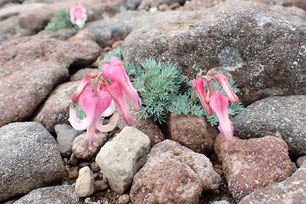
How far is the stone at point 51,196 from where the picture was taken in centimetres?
267

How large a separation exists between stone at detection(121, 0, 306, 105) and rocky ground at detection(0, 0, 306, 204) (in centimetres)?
1

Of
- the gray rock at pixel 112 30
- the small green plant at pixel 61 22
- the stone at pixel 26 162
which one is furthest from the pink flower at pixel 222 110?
the small green plant at pixel 61 22

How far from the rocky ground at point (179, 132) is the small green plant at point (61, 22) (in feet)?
8.33

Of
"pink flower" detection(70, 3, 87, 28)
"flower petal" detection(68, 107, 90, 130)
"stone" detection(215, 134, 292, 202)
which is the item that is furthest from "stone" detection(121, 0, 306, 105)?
"pink flower" detection(70, 3, 87, 28)

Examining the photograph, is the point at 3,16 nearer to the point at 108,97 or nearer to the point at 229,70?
the point at 229,70

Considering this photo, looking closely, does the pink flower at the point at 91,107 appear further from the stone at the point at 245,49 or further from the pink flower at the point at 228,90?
the stone at the point at 245,49

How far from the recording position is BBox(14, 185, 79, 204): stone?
2.67m

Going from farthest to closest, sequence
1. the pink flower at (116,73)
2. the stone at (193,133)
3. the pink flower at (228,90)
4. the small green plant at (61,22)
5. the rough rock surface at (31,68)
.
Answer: the small green plant at (61,22) < the rough rock surface at (31,68) < the stone at (193,133) < the pink flower at (228,90) < the pink flower at (116,73)

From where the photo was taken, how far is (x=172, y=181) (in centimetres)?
246

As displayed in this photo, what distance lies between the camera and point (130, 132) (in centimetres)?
318

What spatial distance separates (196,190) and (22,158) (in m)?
1.91

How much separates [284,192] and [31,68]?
4.39 meters

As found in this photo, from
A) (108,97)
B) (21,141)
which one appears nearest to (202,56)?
(108,97)

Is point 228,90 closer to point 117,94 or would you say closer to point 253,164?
point 117,94
